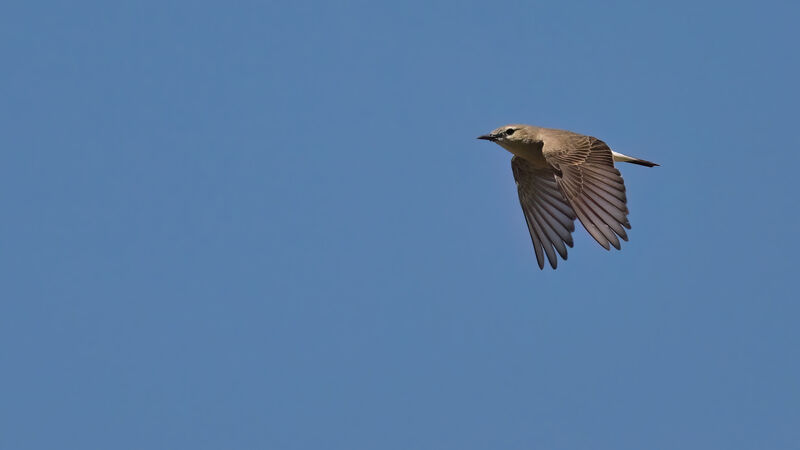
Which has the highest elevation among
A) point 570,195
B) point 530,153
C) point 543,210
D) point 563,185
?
point 530,153

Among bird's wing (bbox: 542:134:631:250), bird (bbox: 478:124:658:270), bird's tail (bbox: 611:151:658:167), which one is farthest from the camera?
bird's tail (bbox: 611:151:658:167)

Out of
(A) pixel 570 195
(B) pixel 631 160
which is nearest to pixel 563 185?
(A) pixel 570 195

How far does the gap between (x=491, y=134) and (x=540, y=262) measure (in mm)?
2080

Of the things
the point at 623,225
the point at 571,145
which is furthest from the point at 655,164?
the point at 623,225

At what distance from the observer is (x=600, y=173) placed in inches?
554

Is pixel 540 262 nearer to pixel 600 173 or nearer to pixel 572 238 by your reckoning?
pixel 572 238

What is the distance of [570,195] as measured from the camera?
45.2ft

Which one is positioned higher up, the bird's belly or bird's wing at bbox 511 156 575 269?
the bird's belly

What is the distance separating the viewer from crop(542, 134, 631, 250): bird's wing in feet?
43.5

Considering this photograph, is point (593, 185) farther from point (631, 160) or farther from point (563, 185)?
point (631, 160)

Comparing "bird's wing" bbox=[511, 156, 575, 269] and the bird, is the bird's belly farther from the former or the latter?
"bird's wing" bbox=[511, 156, 575, 269]

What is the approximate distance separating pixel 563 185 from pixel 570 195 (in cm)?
26

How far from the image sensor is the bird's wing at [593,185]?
13266mm

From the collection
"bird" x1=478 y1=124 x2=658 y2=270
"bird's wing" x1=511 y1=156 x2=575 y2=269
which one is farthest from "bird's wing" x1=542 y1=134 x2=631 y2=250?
"bird's wing" x1=511 y1=156 x2=575 y2=269
